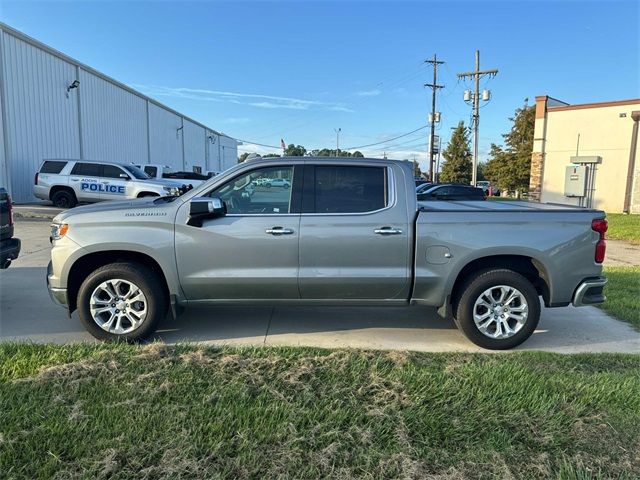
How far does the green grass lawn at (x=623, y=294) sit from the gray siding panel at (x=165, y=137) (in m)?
34.4

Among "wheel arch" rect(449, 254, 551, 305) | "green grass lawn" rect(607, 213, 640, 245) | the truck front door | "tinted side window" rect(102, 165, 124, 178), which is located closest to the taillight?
"wheel arch" rect(449, 254, 551, 305)

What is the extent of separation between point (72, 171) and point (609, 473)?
1901cm

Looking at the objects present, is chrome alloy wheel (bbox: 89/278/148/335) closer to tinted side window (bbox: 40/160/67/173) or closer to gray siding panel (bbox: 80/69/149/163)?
tinted side window (bbox: 40/160/67/173)

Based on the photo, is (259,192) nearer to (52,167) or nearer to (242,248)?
(242,248)

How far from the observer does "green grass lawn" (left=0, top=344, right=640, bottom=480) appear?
2.74 metres

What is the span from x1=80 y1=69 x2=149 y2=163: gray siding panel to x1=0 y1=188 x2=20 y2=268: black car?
21129mm

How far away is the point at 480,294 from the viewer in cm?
468

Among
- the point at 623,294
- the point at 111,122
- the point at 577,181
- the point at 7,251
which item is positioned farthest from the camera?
the point at 111,122

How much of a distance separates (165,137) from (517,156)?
32269 mm

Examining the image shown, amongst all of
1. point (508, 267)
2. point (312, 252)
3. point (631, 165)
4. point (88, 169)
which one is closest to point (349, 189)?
point (312, 252)

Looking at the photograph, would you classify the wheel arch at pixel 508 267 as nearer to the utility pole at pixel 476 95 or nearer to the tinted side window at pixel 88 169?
the tinted side window at pixel 88 169

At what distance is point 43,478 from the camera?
8.41 feet

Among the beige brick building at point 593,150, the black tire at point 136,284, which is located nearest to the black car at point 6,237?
the black tire at point 136,284

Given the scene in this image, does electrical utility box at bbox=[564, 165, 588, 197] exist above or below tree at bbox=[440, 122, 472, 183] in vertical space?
below
